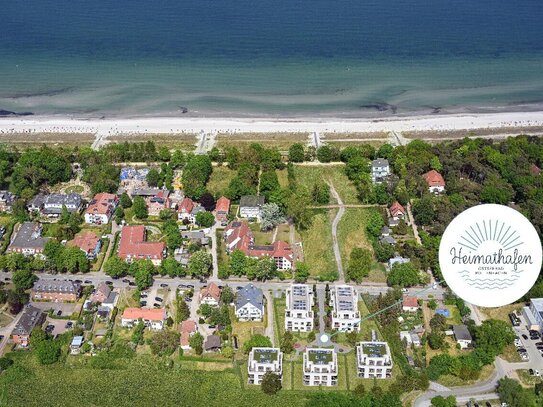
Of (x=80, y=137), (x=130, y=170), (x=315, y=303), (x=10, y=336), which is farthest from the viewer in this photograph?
(x=80, y=137)

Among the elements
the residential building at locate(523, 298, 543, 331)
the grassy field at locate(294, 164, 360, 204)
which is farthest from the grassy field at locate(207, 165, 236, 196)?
the residential building at locate(523, 298, 543, 331)

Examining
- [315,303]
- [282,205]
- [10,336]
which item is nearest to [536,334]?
[315,303]

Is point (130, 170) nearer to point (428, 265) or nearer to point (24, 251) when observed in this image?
point (24, 251)

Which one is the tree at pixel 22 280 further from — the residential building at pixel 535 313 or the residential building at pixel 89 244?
the residential building at pixel 535 313

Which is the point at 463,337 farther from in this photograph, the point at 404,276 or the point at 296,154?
the point at 296,154

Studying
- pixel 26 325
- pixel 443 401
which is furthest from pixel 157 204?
pixel 443 401

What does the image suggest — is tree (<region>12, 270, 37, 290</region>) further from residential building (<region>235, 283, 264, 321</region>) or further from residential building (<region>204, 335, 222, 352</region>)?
residential building (<region>235, 283, 264, 321</region>)
